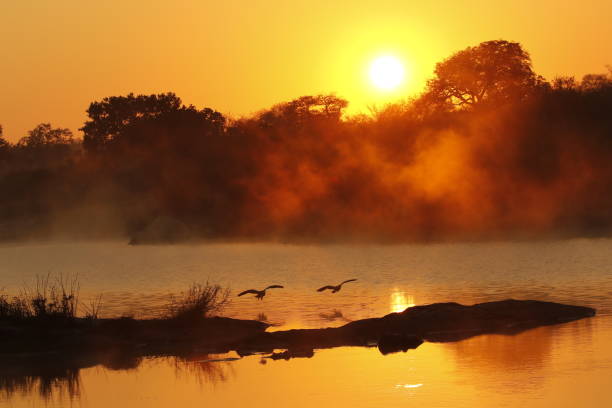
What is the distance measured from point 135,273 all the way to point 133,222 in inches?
1661

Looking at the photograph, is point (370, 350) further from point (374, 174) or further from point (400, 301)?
point (374, 174)

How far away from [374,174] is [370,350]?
5180 cm

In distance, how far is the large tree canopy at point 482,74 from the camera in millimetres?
94250

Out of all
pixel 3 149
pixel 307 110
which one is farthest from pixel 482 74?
pixel 3 149

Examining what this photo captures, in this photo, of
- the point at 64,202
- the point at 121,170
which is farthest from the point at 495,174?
the point at 64,202

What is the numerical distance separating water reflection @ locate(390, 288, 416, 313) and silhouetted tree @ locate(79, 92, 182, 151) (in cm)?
8272

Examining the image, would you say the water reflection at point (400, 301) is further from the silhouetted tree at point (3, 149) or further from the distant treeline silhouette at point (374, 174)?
the silhouetted tree at point (3, 149)

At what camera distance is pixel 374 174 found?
7306 centimetres

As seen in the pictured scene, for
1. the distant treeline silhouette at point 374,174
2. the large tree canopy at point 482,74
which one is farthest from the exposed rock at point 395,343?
the large tree canopy at point 482,74

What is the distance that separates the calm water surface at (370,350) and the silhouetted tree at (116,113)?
64651 mm

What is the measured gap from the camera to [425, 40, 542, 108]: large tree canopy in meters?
94.2

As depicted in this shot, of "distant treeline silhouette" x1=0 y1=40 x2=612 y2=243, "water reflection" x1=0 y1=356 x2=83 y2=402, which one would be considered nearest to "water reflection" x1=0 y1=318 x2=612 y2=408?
"water reflection" x1=0 y1=356 x2=83 y2=402

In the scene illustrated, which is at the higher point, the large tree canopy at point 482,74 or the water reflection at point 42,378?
the large tree canopy at point 482,74

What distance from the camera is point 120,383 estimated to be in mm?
19547
